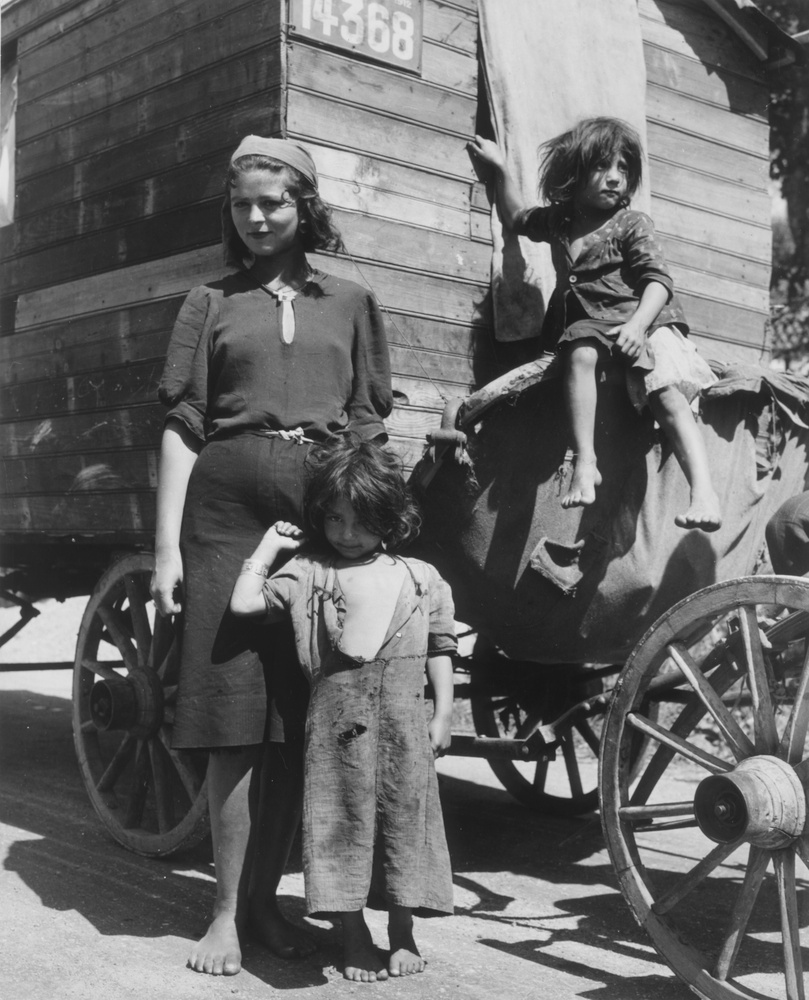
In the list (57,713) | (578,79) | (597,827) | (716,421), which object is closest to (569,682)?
(597,827)

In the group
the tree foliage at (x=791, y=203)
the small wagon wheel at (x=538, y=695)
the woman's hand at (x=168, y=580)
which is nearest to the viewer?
the woman's hand at (x=168, y=580)

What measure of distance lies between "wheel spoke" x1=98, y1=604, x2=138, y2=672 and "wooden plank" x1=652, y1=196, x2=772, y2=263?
2.67m

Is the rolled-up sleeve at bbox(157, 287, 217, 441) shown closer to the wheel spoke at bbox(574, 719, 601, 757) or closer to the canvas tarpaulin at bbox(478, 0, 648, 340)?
the canvas tarpaulin at bbox(478, 0, 648, 340)

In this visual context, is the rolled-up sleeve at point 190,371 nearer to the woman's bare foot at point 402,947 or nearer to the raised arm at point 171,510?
the raised arm at point 171,510

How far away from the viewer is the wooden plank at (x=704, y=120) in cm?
486

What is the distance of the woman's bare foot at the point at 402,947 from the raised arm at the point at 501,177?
2.38 m

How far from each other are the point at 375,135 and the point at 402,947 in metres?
2.56

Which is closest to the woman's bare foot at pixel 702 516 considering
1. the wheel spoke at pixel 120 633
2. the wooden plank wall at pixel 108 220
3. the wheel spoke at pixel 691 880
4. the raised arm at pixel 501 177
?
the wheel spoke at pixel 691 880

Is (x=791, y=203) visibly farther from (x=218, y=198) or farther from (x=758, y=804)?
(x=758, y=804)

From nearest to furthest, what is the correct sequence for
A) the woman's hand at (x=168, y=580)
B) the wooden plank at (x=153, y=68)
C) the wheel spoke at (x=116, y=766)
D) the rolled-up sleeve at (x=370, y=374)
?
the woman's hand at (x=168, y=580) < the rolled-up sleeve at (x=370, y=374) < the wooden plank at (x=153, y=68) < the wheel spoke at (x=116, y=766)

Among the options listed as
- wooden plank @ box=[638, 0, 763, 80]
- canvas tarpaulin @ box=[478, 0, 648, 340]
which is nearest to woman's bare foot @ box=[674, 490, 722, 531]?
canvas tarpaulin @ box=[478, 0, 648, 340]

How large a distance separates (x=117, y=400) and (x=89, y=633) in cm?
96

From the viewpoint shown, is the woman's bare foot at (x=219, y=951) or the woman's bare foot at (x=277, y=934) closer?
the woman's bare foot at (x=219, y=951)

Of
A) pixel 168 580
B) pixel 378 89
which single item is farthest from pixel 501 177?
pixel 168 580
